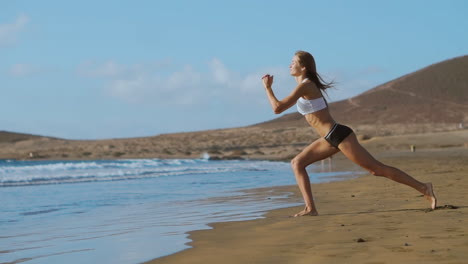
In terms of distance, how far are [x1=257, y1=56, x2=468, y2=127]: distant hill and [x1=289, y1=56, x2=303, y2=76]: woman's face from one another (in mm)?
56421

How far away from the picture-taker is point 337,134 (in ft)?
22.5

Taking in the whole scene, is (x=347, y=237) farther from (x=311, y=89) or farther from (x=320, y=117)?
(x=311, y=89)

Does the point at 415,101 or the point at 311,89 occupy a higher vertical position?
the point at 415,101

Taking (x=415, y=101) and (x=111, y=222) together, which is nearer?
(x=111, y=222)

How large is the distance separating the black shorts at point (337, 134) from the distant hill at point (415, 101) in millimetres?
56455

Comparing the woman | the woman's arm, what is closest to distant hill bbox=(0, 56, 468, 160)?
the woman

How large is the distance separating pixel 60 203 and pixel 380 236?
24.3ft

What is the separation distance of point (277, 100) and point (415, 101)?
218 feet

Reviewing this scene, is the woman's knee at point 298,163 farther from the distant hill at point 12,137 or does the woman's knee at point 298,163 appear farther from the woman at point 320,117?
the distant hill at point 12,137

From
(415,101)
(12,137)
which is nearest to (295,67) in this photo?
(415,101)

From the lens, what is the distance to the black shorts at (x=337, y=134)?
6840 mm

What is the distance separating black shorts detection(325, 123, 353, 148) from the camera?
6840mm

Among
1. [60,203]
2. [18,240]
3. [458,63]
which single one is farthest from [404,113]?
[18,240]

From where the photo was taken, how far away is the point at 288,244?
522 centimetres
